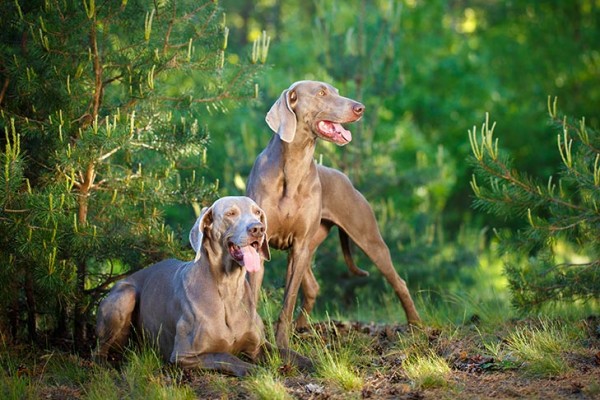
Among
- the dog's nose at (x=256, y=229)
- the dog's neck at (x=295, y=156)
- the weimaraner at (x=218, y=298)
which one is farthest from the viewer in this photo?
the dog's neck at (x=295, y=156)

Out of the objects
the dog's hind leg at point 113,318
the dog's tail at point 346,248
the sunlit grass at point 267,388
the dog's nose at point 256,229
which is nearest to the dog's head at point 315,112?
the dog's nose at point 256,229

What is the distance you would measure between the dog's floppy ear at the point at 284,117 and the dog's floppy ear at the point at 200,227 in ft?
3.33

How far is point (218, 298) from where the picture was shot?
696cm

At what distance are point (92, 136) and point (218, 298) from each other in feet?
5.46

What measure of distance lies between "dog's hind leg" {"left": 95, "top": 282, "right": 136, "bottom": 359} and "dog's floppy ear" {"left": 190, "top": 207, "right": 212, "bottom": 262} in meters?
1.00

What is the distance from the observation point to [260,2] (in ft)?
107

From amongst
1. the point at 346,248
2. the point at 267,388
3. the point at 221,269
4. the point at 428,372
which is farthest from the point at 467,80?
the point at 267,388

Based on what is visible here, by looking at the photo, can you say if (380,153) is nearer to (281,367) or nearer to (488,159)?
(488,159)

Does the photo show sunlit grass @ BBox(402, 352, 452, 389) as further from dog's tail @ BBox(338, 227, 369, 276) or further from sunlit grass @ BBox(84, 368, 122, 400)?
dog's tail @ BBox(338, 227, 369, 276)

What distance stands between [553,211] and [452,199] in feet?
59.1

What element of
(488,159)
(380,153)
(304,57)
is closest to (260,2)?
(304,57)

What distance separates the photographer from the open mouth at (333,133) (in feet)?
25.1

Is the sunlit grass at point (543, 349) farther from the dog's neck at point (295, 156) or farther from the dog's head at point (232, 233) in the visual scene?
the dog's neck at point (295, 156)

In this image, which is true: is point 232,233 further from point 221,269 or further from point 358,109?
point 358,109
